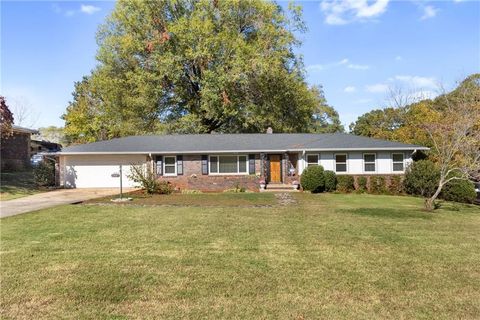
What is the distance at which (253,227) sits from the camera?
11086mm

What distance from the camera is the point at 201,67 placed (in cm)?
3256

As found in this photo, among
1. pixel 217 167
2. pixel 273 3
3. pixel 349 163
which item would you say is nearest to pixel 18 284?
pixel 217 167

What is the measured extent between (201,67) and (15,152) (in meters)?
18.9

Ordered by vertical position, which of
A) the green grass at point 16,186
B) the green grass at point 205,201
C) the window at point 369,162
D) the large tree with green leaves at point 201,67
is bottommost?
the green grass at point 205,201

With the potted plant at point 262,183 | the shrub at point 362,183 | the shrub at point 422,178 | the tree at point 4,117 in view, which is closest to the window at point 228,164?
the potted plant at point 262,183

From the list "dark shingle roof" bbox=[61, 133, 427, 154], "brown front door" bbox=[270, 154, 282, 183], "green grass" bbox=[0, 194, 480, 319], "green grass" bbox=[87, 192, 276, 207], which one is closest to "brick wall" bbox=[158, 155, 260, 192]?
"dark shingle roof" bbox=[61, 133, 427, 154]

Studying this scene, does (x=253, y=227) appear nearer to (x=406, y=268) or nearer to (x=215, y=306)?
(x=406, y=268)

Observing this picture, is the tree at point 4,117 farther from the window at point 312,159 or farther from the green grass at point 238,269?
the window at point 312,159

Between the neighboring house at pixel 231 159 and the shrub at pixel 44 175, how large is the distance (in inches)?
31.2

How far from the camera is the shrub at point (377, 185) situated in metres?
25.2

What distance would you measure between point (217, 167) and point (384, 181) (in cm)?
1059

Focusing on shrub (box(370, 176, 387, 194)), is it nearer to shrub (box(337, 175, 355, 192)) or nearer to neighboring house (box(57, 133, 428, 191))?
neighboring house (box(57, 133, 428, 191))

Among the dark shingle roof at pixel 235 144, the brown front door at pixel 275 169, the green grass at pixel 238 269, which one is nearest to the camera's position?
the green grass at pixel 238 269

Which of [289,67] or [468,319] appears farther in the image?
[289,67]
